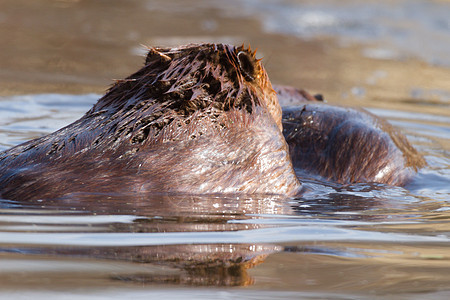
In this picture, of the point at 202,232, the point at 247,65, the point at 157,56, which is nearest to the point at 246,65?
the point at 247,65

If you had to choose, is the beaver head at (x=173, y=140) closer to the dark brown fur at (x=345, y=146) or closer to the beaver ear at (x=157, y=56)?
the beaver ear at (x=157, y=56)

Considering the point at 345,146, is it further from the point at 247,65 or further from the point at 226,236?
the point at 226,236

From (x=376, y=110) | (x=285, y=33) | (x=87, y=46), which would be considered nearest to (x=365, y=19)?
(x=285, y=33)

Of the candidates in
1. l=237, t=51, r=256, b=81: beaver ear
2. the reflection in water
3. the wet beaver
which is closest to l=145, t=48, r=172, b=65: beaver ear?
the wet beaver

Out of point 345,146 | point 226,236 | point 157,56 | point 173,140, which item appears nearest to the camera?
point 226,236

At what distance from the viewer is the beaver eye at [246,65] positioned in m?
3.49

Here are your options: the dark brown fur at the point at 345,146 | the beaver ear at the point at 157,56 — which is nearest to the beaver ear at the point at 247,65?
the beaver ear at the point at 157,56

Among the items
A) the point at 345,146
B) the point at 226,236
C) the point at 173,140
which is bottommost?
the point at 226,236

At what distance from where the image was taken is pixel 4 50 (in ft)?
32.4

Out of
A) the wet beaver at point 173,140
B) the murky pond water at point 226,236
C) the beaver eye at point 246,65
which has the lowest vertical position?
the murky pond water at point 226,236

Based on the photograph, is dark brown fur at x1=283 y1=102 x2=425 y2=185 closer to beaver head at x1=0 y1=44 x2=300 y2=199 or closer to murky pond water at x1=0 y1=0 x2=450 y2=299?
murky pond water at x1=0 y1=0 x2=450 y2=299

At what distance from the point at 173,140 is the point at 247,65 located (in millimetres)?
569

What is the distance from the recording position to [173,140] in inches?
128

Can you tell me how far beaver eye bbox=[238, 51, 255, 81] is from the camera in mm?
3488
